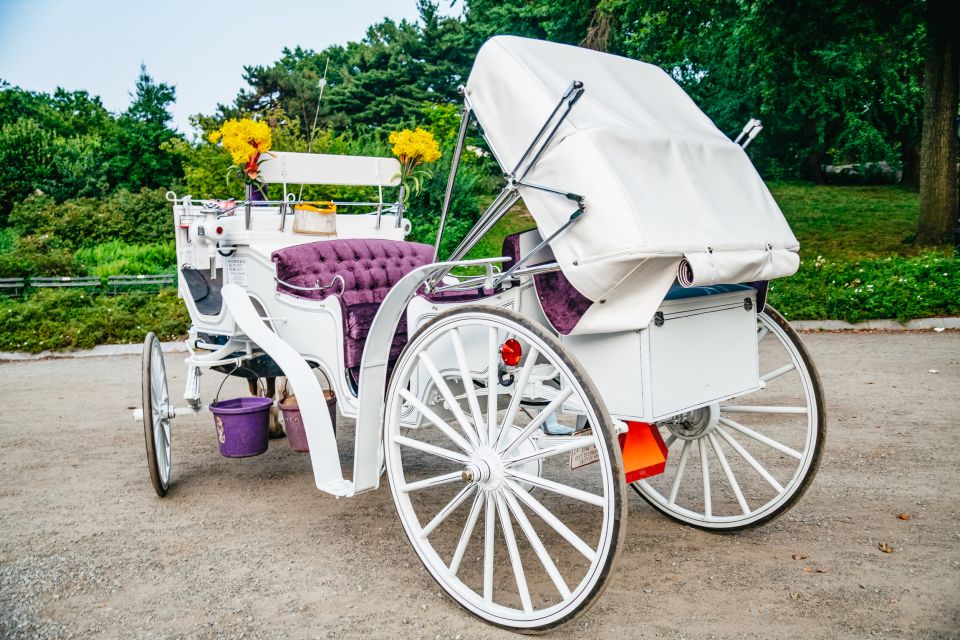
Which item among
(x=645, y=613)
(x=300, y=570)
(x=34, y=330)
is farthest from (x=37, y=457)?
(x=34, y=330)

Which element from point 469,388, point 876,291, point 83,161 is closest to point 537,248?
point 469,388

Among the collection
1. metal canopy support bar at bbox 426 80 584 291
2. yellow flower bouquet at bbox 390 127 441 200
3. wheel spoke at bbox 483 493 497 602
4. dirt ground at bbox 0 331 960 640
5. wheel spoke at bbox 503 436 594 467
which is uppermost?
yellow flower bouquet at bbox 390 127 441 200

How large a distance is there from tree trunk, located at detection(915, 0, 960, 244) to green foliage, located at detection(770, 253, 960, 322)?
1.50m

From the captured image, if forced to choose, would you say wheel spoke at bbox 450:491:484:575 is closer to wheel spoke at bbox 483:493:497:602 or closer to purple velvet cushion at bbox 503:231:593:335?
wheel spoke at bbox 483:493:497:602

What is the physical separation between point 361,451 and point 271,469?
1959mm

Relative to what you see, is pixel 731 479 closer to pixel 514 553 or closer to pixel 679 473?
pixel 679 473

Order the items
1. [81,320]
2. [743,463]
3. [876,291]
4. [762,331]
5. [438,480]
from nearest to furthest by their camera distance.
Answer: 1. [438,480]
2. [762,331]
3. [743,463]
4. [876,291]
5. [81,320]

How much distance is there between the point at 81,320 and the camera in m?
10.7

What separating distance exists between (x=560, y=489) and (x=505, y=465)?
27cm

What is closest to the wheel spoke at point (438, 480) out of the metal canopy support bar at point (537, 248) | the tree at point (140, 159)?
the metal canopy support bar at point (537, 248)

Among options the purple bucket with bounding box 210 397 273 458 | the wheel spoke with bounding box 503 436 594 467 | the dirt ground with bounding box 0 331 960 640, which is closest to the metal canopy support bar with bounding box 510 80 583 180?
the wheel spoke with bounding box 503 436 594 467

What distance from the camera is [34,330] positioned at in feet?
34.0

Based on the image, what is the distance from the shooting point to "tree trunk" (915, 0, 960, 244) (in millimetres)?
11688

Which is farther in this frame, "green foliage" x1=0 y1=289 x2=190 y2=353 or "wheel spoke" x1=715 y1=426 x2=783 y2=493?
"green foliage" x1=0 y1=289 x2=190 y2=353
